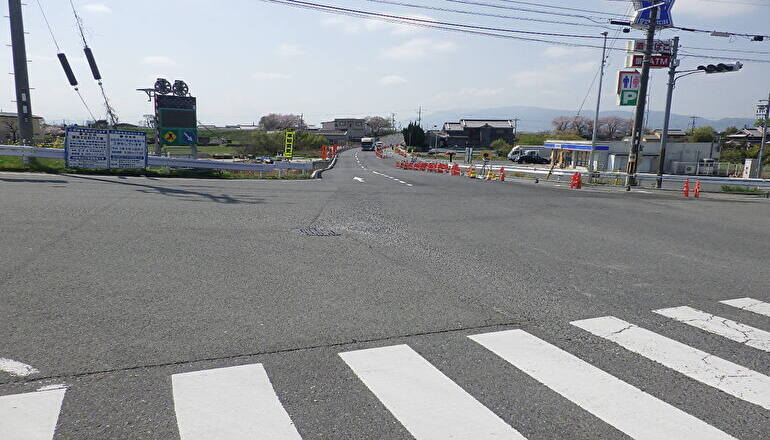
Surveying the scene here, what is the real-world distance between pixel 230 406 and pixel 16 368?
1814 mm

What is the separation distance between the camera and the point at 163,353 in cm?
412

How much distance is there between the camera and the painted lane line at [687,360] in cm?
378

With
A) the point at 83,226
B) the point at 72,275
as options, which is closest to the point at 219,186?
the point at 83,226

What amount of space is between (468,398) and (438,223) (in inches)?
321

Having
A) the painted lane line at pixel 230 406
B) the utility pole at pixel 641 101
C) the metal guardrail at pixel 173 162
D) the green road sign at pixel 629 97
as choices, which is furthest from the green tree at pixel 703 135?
the painted lane line at pixel 230 406

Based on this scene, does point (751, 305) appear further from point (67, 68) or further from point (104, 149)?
point (67, 68)

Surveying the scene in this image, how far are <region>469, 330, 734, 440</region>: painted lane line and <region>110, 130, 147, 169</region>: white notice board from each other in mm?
18243

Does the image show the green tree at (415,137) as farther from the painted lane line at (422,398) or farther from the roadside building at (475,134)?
the painted lane line at (422,398)

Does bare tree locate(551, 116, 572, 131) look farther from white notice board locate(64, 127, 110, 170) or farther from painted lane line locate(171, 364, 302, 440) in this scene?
painted lane line locate(171, 364, 302, 440)

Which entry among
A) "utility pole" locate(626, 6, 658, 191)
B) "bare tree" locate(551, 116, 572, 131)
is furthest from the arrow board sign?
"bare tree" locate(551, 116, 572, 131)

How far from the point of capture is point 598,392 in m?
3.68

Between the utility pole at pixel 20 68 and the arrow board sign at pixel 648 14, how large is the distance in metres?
27.3

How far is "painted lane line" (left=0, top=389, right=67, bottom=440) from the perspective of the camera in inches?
116

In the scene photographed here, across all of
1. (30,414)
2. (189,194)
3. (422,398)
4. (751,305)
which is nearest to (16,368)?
(30,414)
